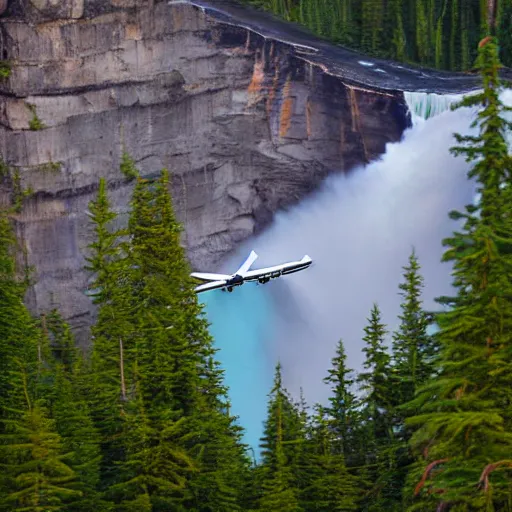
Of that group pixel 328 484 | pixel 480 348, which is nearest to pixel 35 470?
pixel 328 484

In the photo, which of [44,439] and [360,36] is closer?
[44,439]

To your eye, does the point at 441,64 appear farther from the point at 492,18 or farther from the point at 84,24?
the point at 84,24

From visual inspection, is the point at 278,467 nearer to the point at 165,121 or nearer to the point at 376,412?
the point at 376,412

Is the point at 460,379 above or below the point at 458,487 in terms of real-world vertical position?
above

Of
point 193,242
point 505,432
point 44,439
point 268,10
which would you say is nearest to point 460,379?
point 505,432

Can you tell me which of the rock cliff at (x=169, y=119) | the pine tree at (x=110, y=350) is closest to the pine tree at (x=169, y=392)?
the pine tree at (x=110, y=350)

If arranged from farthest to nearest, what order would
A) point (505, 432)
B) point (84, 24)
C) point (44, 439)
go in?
point (84, 24)
point (44, 439)
point (505, 432)
